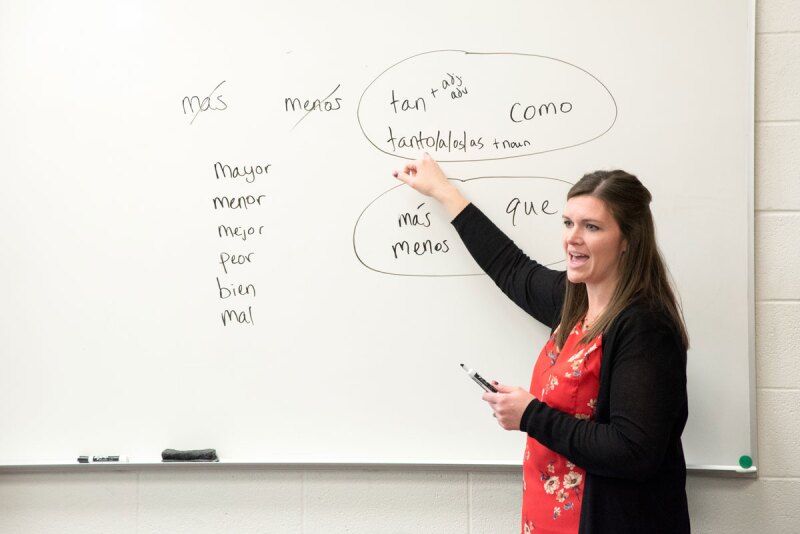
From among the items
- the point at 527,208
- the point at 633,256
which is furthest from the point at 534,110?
the point at 633,256

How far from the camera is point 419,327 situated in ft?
5.16

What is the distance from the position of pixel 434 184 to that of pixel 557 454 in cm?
61

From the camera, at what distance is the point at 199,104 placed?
1.61 m

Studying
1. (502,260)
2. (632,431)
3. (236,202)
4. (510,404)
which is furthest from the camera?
(236,202)

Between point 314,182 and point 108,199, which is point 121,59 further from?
point 314,182

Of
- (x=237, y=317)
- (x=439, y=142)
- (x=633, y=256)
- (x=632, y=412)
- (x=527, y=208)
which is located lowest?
(x=632, y=412)

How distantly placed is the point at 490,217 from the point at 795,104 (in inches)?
26.9

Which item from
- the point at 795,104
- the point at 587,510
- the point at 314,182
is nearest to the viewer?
the point at 587,510

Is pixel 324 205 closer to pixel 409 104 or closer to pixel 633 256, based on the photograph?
pixel 409 104

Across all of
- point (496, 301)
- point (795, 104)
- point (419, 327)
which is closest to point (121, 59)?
point (419, 327)

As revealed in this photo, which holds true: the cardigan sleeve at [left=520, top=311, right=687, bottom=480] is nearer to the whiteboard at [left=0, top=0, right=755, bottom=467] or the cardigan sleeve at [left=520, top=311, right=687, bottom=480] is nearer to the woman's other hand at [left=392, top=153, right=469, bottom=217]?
the whiteboard at [left=0, top=0, right=755, bottom=467]

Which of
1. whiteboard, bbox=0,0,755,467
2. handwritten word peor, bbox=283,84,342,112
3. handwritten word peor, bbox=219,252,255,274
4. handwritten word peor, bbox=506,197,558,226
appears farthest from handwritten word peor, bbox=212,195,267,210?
handwritten word peor, bbox=506,197,558,226

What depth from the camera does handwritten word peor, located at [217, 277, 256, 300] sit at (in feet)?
5.28

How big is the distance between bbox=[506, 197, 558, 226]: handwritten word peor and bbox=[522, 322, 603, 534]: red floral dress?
0.31 metres
